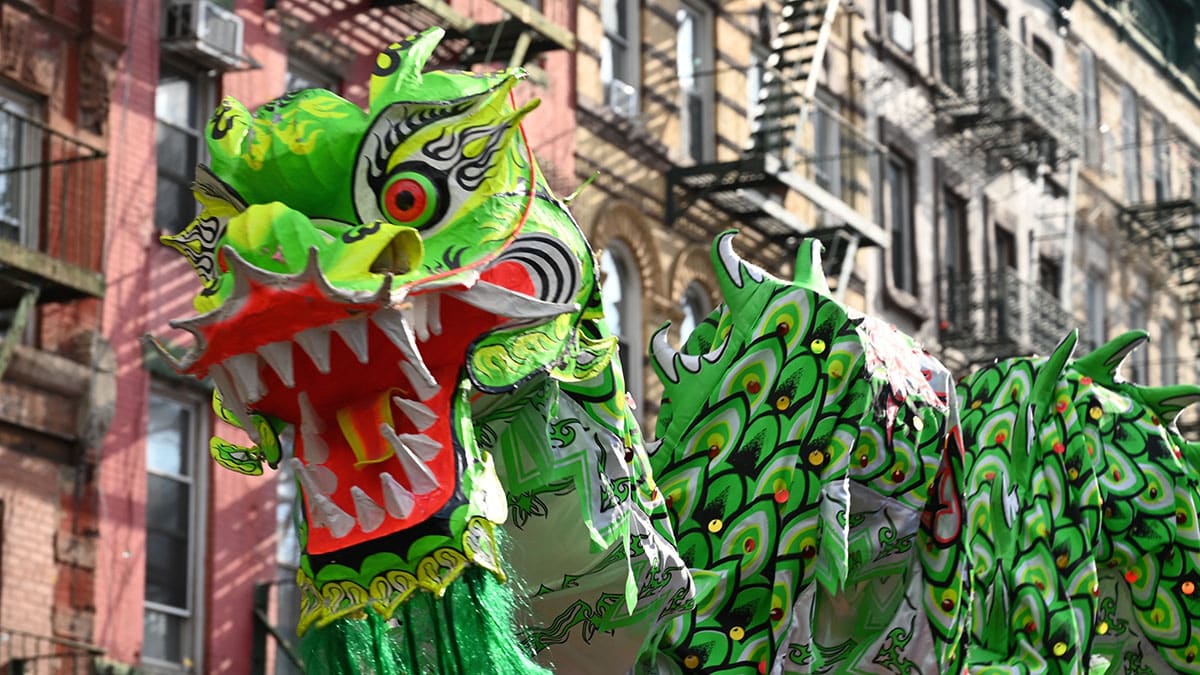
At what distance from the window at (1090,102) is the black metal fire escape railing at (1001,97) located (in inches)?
171

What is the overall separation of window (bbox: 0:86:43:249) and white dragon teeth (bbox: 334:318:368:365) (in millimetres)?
12208

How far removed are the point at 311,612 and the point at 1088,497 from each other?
6042 millimetres

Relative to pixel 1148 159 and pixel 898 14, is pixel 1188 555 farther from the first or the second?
pixel 1148 159

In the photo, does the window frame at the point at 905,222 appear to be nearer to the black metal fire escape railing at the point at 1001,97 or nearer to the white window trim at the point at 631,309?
the black metal fire escape railing at the point at 1001,97

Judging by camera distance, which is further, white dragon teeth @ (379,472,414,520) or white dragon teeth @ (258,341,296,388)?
white dragon teeth @ (379,472,414,520)

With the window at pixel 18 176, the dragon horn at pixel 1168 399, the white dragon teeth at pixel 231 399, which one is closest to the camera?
the white dragon teeth at pixel 231 399

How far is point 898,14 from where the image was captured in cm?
3356

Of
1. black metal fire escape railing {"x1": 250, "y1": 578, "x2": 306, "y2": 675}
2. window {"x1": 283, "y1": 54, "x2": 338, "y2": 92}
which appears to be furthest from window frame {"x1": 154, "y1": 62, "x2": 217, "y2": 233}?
black metal fire escape railing {"x1": 250, "y1": 578, "x2": 306, "y2": 675}

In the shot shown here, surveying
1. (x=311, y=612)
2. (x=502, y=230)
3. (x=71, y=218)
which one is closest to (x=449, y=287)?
(x=502, y=230)

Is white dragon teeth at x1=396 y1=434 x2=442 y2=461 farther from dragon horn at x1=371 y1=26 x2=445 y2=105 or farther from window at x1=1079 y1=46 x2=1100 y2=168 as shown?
window at x1=1079 y1=46 x2=1100 y2=168

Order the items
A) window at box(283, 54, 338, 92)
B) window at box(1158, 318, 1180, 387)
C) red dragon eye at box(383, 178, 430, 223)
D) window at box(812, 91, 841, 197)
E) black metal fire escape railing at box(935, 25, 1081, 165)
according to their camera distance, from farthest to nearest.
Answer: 1. window at box(1158, 318, 1180, 387)
2. black metal fire escape railing at box(935, 25, 1081, 165)
3. window at box(812, 91, 841, 197)
4. window at box(283, 54, 338, 92)
5. red dragon eye at box(383, 178, 430, 223)

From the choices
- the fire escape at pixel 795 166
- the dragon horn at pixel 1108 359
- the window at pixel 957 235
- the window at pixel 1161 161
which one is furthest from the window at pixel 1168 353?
the dragon horn at pixel 1108 359

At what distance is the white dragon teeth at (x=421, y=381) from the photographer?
21.3 feet

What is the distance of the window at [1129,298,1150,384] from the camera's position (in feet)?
127
